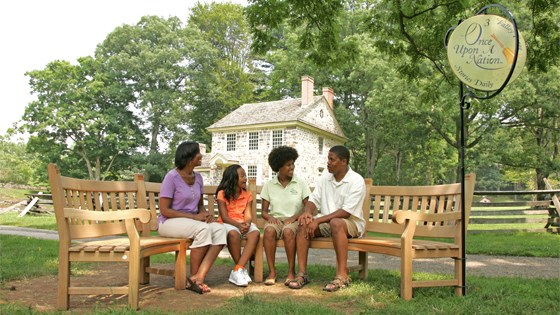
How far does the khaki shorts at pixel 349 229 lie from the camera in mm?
4789

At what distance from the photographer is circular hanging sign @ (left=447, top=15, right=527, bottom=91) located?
4.54 metres

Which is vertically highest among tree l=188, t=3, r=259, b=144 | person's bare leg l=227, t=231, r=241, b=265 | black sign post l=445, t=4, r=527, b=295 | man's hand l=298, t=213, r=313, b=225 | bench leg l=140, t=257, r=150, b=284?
tree l=188, t=3, r=259, b=144

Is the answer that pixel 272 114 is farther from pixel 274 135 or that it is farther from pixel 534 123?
pixel 534 123

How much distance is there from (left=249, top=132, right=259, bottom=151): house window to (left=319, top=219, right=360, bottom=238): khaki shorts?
25.9m

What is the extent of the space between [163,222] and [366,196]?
2.28 meters

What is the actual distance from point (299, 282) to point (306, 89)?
2633 cm

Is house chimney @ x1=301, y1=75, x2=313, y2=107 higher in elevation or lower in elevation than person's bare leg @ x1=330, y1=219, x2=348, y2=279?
higher

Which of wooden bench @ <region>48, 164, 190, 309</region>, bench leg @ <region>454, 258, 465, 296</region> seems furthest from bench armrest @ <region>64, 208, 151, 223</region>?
bench leg @ <region>454, 258, 465, 296</region>

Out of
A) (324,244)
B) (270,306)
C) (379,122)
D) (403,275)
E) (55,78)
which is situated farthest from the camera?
(55,78)

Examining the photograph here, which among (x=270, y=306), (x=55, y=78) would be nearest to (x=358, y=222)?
(x=270, y=306)

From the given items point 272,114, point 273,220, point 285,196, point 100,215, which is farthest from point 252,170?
point 100,215

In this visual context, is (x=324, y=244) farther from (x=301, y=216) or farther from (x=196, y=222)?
(x=196, y=222)

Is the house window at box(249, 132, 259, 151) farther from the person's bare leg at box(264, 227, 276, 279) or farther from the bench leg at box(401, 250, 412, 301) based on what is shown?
the bench leg at box(401, 250, 412, 301)

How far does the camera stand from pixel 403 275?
4.19m
